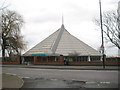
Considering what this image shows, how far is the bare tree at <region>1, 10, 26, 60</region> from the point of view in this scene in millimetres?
46312

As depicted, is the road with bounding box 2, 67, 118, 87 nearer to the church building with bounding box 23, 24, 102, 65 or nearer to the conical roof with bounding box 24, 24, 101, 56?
the church building with bounding box 23, 24, 102, 65

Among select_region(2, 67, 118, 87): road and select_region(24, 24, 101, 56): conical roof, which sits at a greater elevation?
select_region(24, 24, 101, 56): conical roof

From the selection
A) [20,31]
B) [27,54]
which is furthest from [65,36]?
[20,31]

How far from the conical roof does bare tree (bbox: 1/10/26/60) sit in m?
9.41

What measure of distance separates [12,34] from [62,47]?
17090 mm

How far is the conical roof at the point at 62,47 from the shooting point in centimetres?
5502

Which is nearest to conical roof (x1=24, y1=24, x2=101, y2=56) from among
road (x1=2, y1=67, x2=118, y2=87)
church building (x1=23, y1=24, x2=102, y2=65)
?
church building (x1=23, y1=24, x2=102, y2=65)

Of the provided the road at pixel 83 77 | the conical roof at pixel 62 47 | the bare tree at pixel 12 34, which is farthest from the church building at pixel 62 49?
the road at pixel 83 77

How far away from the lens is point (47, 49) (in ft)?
186

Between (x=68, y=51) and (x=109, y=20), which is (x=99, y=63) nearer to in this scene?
(x=109, y=20)

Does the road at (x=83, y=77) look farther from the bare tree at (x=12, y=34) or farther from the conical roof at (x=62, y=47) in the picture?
the conical roof at (x=62, y=47)

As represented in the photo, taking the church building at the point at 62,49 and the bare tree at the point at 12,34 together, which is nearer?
the bare tree at the point at 12,34

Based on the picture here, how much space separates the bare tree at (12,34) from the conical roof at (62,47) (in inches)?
370

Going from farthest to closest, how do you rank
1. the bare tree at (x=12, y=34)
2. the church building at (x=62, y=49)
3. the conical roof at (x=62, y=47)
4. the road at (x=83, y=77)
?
the conical roof at (x=62, y=47) → the church building at (x=62, y=49) → the bare tree at (x=12, y=34) → the road at (x=83, y=77)
